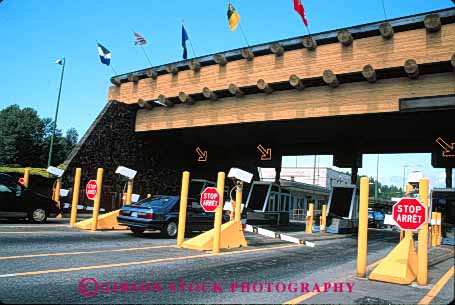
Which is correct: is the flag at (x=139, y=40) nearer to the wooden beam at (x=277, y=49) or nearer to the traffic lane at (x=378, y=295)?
the wooden beam at (x=277, y=49)

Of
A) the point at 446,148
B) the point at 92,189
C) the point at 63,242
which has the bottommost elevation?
the point at 63,242

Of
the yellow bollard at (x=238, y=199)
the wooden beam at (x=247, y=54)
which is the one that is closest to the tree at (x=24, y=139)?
the wooden beam at (x=247, y=54)

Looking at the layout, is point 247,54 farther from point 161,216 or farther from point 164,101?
point 161,216

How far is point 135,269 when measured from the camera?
7254mm

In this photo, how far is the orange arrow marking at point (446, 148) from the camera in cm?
1884

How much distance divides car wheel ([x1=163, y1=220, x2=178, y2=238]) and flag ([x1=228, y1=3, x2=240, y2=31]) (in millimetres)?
9302

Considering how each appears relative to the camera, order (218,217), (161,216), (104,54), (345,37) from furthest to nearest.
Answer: (104,54) < (345,37) < (161,216) < (218,217)

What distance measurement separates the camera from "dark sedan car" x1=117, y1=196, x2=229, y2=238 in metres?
12.4

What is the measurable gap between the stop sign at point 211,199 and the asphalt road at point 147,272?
1244mm

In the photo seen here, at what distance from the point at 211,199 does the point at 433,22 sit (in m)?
9.41

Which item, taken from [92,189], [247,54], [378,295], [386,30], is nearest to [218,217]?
[378,295]

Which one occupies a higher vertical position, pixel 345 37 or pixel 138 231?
pixel 345 37

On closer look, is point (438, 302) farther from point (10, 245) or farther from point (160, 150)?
point (160, 150)

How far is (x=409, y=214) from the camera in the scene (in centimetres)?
745
